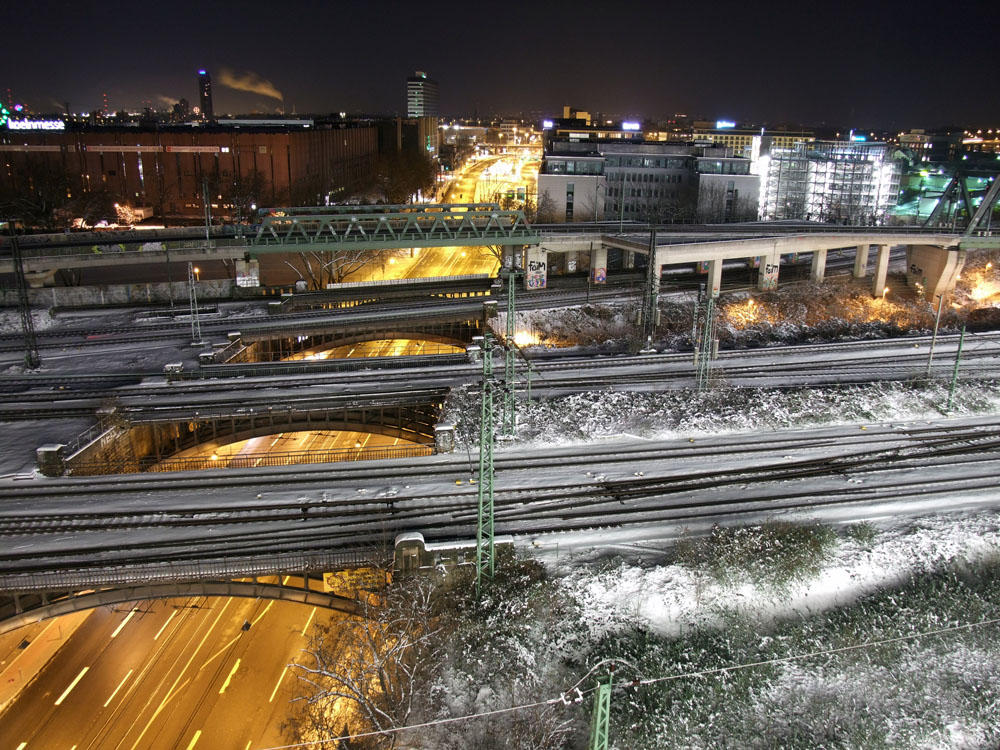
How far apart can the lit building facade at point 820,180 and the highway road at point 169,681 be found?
87.1 metres

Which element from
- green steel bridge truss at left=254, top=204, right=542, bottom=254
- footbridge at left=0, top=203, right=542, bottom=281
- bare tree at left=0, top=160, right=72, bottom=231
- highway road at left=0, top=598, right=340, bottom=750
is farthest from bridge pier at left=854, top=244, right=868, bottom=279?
bare tree at left=0, top=160, right=72, bottom=231

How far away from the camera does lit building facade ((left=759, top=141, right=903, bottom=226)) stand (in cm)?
9425

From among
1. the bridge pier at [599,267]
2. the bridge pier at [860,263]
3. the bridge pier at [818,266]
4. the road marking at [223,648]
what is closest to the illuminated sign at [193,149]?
the bridge pier at [599,267]

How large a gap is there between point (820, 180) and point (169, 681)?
323 feet

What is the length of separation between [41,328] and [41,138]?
4598cm

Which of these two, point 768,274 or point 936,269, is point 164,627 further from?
point 936,269

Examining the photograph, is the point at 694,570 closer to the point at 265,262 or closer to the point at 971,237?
the point at 971,237

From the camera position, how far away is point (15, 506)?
2280cm

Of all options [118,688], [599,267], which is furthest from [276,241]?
[118,688]

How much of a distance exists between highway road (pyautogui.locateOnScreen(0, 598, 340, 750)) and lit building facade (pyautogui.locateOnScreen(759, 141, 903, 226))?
8705cm

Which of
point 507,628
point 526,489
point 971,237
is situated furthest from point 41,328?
point 971,237

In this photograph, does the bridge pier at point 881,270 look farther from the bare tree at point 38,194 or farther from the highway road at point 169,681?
the bare tree at point 38,194

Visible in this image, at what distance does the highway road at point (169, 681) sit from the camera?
19656 mm

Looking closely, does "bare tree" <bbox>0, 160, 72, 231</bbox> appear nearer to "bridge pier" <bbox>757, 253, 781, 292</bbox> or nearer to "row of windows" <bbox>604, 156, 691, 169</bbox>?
"row of windows" <bbox>604, 156, 691, 169</bbox>
